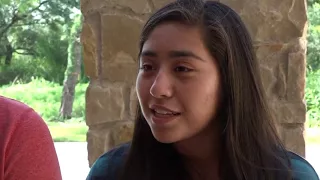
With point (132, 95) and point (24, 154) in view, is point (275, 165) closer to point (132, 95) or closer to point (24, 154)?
point (24, 154)

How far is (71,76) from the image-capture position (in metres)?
3.32

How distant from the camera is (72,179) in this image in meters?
2.91

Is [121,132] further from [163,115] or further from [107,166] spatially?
[163,115]

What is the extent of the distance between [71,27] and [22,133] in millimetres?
2647

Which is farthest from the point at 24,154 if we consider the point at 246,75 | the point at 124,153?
the point at 246,75

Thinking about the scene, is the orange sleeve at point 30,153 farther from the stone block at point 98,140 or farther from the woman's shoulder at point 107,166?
the stone block at point 98,140

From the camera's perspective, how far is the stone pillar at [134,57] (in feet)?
5.99

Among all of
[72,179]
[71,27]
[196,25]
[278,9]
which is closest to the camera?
[196,25]

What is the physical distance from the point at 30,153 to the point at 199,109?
0.99 feet

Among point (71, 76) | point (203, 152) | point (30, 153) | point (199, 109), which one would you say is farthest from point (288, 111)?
point (71, 76)

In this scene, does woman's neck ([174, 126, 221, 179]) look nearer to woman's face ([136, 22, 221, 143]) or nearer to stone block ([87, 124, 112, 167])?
woman's face ([136, 22, 221, 143])

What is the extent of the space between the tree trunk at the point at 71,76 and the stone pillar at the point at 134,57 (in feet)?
4.54

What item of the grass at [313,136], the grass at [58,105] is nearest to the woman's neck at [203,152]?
the grass at [58,105]

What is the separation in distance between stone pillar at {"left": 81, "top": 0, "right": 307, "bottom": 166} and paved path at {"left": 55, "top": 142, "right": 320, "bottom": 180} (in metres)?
1.05
